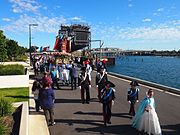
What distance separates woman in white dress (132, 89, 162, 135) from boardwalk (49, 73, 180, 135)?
32cm

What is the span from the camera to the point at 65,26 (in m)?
114

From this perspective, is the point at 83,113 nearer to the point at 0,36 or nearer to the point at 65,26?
the point at 0,36

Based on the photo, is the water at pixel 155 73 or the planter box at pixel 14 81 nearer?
the planter box at pixel 14 81

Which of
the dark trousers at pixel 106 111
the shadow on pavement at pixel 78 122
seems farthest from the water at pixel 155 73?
the dark trousers at pixel 106 111

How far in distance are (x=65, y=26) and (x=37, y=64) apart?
88593 millimetres

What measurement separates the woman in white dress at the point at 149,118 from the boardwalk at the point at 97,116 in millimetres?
317

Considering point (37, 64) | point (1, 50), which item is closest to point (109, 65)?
point (1, 50)

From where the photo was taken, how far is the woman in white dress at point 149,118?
880 cm

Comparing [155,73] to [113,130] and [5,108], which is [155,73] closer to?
[5,108]

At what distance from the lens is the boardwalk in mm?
9438

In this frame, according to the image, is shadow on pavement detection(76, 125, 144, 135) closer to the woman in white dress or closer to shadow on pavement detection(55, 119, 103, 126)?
the woman in white dress

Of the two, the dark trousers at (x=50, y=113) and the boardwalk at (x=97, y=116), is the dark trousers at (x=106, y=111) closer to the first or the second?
the boardwalk at (x=97, y=116)

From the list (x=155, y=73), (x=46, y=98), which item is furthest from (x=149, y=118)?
(x=155, y=73)

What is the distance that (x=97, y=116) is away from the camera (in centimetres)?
1128
